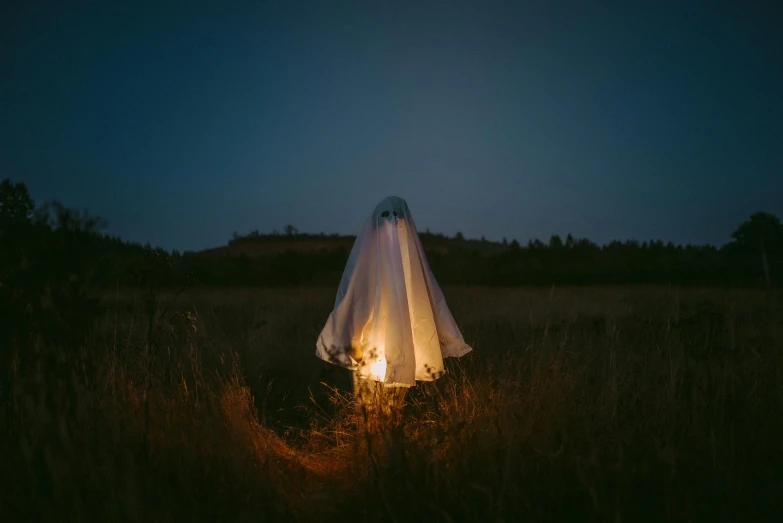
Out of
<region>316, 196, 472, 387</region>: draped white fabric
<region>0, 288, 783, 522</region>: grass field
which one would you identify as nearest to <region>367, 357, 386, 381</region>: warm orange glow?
<region>316, 196, 472, 387</region>: draped white fabric

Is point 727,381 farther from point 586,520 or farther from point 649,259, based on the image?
point 649,259

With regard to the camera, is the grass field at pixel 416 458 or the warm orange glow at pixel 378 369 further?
the warm orange glow at pixel 378 369

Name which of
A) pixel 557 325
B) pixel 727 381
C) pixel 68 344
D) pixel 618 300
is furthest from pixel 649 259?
pixel 68 344

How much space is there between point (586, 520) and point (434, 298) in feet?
6.62

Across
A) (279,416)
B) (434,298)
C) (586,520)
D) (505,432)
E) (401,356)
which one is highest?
(434,298)

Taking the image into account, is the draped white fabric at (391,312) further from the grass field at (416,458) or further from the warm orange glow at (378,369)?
the grass field at (416,458)

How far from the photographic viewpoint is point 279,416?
194 inches

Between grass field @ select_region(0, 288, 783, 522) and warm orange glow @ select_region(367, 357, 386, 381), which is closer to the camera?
grass field @ select_region(0, 288, 783, 522)

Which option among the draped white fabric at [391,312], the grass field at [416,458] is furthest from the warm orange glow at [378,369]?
the grass field at [416,458]

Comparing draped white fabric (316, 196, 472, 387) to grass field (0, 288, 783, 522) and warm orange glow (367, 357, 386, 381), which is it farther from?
grass field (0, 288, 783, 522)

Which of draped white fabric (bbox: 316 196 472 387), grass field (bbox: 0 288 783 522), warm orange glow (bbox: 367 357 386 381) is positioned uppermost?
draped white fabric (bbox: 316 196 472 387)

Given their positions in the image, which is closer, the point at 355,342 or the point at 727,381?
the point at 355,342

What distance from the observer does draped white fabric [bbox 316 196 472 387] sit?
A: 10.8ft

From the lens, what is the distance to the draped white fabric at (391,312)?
330cm
